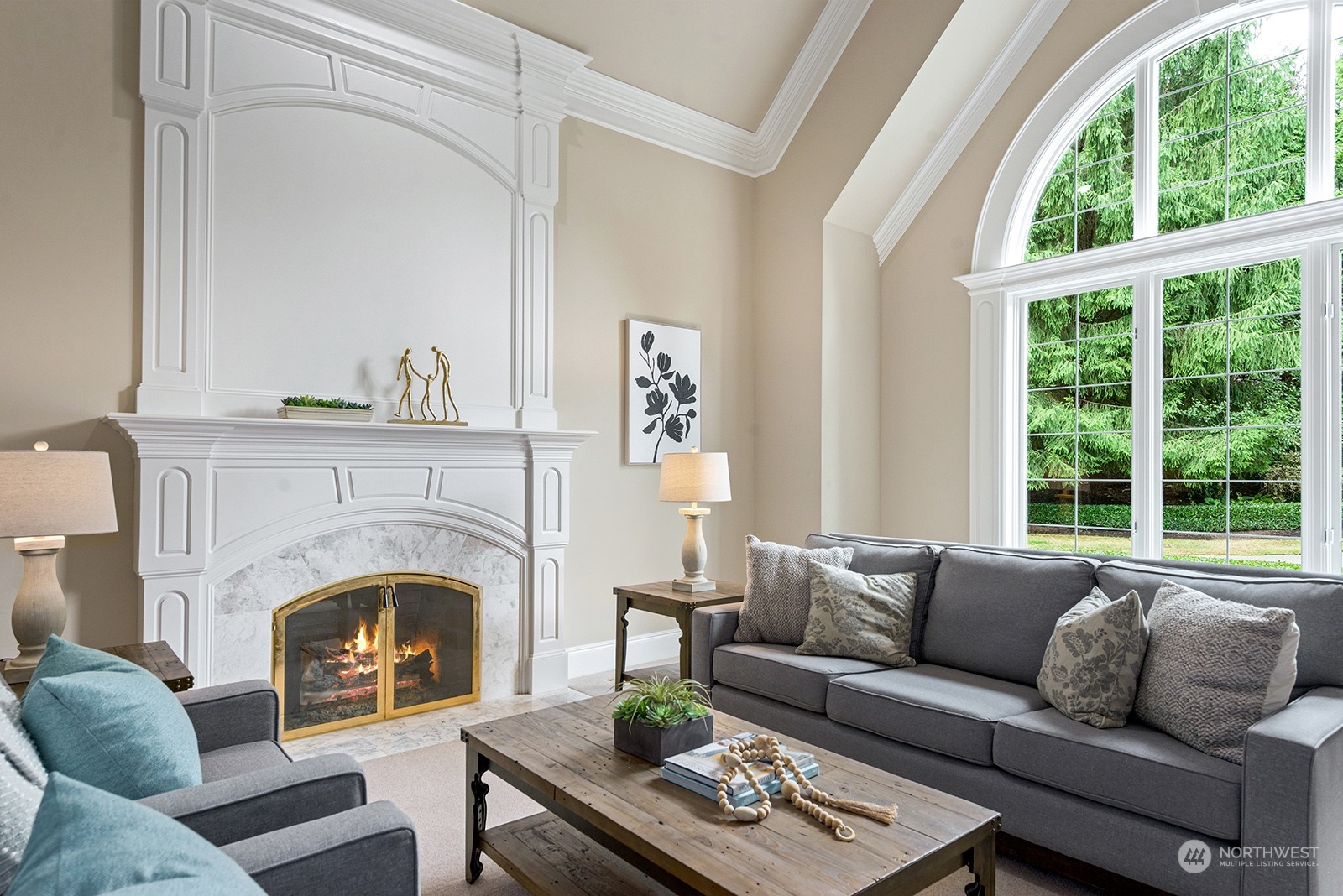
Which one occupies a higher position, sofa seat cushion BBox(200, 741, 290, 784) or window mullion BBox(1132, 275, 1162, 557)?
window mullion BBox(1132, 275, 1162, 557)

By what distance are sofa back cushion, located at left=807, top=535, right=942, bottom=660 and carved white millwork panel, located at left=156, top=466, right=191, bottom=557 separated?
8.81 feet

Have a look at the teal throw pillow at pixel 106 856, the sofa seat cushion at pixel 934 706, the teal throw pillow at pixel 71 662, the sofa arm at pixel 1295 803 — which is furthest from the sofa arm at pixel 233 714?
the sofa arm at pixel 1295 803

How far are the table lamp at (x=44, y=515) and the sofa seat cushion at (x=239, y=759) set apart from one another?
0.78 metres

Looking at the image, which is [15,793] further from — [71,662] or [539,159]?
[539,159]

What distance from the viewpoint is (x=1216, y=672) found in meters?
2.16

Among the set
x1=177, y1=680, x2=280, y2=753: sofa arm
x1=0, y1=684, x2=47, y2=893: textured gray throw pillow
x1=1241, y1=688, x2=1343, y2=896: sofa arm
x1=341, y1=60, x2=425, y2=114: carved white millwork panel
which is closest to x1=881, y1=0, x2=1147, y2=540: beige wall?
x1=1241, y1=688, x2=1343, y2=896: sofa arm

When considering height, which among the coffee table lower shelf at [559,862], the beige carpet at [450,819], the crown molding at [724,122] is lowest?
the beige carpet at [450,819]

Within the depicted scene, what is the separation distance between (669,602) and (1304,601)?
7.77ft

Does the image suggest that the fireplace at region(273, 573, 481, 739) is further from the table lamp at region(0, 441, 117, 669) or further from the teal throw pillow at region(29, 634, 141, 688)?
the teal throw pillow at region(29, 634, 141, 688)

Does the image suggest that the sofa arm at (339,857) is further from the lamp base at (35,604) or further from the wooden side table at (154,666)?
the lamp base at (35,604)

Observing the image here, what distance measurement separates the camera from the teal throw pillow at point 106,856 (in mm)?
Answer: 843

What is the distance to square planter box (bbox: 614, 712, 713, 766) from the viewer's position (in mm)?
2105

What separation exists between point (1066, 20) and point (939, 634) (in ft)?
11.3

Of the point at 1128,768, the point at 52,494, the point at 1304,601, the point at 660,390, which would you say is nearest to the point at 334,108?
the point at 52,494
